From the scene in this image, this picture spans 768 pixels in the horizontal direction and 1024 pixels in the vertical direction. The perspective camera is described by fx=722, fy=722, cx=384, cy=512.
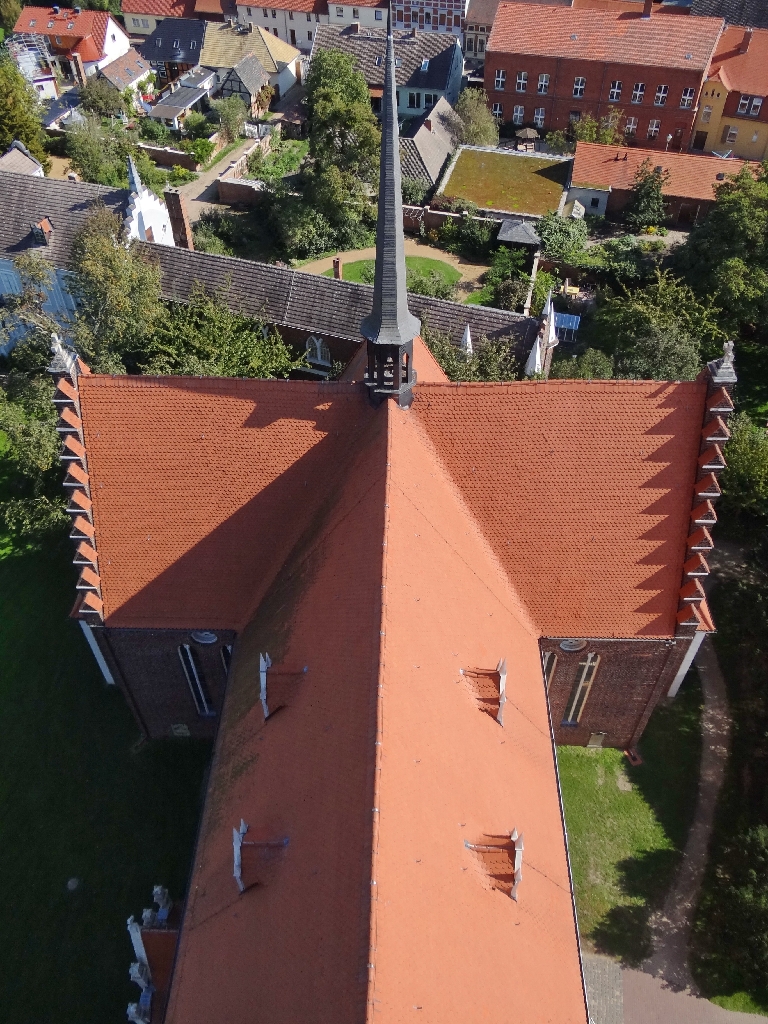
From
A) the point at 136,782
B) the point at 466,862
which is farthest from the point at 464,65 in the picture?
the point at 466,862

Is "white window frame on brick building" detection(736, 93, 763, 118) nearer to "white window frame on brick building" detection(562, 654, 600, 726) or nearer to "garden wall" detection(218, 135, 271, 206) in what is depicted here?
"garden wall" detection(218, 135, 271, 206)

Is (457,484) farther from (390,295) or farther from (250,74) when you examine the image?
(250,74)

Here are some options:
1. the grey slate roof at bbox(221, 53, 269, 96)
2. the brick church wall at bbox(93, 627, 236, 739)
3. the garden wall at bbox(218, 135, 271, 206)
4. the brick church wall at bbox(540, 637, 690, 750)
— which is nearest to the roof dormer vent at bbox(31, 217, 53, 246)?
the garden wall at bbox(218, 135, 271, 206)

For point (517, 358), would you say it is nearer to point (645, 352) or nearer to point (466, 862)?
point (645, 352)

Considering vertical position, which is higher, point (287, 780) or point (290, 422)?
point (290, 422)

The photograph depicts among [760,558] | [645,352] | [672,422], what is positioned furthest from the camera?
[645,352]

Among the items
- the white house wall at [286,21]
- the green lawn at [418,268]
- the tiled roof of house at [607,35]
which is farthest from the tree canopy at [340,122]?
the white house wall at [286,21]
